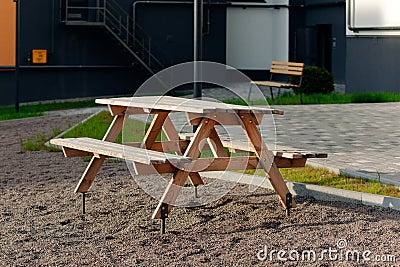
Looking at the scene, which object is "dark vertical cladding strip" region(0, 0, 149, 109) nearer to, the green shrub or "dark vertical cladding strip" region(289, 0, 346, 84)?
"dark vertical cladding strip" region(289, 0, 346, 84)

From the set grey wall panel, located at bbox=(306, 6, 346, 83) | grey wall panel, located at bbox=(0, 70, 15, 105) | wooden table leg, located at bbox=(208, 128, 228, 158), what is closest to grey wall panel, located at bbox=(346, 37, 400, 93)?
grey wall panel, located at bbox=(306, 6, 346, 83)

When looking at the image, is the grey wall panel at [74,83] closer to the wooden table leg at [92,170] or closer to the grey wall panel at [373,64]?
the grey wall panel at [373,64]

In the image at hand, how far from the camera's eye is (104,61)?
2448 cm

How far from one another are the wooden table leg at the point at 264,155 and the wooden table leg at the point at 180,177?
0.32 meters

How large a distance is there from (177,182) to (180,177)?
0.15 ft

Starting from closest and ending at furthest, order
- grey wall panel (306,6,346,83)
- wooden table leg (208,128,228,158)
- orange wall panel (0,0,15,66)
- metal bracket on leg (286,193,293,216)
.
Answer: metal bracket on leg (286,193,293,216) → wooden table leg (208,128,228,158) → orange wall panel (0,0,15,66) → grey wall panel (306,6,346,83)

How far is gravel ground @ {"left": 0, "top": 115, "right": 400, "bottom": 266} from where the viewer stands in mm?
5516

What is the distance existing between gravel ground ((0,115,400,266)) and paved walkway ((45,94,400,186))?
123 cm

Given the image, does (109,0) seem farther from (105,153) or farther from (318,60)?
(105,153)

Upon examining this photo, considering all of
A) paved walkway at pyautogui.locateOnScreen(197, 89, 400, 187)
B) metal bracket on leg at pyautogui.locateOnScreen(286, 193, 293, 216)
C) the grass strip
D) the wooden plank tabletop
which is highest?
the wooden plank tabletop

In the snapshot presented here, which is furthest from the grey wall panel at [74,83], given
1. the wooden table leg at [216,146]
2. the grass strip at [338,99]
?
the wooden table leg at [216,146]

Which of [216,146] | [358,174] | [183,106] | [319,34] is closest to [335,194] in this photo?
[358,174]

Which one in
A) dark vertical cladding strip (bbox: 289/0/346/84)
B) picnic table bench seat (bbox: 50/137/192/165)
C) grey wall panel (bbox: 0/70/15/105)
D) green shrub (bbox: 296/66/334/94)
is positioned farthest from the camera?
dark vertical cladding strip (bbox: 289/0/346/84)

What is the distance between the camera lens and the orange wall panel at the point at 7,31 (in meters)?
22.0
